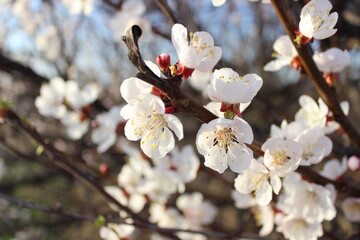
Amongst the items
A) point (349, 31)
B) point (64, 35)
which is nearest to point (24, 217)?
point (64, 35)

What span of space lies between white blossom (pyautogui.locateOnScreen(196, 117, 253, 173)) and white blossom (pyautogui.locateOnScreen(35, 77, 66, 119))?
158 cm

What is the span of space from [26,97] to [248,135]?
4.42 m

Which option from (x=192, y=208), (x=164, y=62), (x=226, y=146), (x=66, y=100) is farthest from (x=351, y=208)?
(x=66, y=100)

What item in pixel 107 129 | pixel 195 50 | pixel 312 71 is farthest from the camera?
pixel 107 129

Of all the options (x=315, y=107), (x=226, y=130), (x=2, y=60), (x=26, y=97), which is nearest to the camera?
(x=226, y=130)

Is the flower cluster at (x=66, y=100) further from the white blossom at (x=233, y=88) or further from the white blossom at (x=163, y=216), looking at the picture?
the white blossom at (x=233, y=88)

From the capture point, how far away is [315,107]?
4.32 ft

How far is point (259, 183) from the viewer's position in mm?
1124

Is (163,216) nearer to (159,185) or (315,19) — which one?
(159,185)

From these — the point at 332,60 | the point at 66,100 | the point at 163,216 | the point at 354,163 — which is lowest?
the point at 163,216

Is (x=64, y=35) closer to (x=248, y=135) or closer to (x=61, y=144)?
(x=61, y=144)

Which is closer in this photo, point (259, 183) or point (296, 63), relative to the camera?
point (259, 183)

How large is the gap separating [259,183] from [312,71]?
Answer: 0.39 m

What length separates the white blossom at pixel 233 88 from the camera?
0.83m
